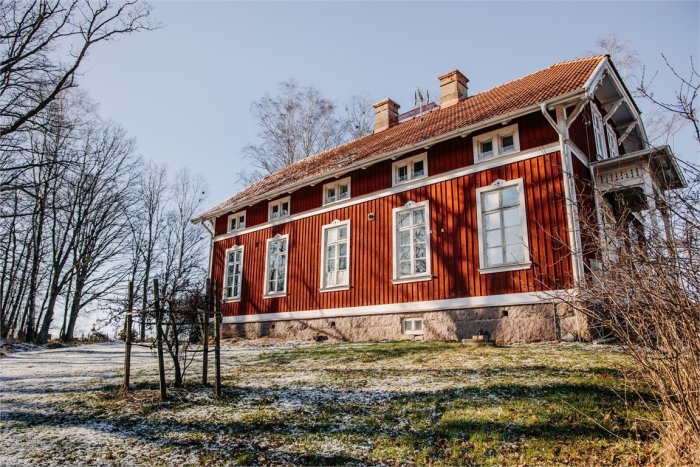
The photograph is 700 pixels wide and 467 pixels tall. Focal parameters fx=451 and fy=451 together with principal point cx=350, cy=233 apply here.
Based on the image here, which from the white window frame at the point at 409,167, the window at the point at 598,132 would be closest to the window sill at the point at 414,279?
the white window frame at the point at 409,167

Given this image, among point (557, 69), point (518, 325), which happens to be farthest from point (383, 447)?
point (557, 69)

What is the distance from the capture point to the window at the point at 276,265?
14938mm

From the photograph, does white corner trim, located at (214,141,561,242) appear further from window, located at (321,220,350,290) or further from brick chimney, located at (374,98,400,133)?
brick chimney, located at (374,98,400,133)

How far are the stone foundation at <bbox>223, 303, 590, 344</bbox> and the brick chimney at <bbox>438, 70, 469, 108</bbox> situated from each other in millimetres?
8158

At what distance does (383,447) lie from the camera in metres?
4.31

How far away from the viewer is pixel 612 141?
1338 centimetres

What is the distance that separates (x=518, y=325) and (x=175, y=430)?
7034mm

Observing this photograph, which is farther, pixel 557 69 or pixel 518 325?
pixel 557 69

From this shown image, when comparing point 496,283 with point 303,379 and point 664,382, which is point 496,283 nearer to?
point 303,379

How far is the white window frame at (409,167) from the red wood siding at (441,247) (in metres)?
0.23

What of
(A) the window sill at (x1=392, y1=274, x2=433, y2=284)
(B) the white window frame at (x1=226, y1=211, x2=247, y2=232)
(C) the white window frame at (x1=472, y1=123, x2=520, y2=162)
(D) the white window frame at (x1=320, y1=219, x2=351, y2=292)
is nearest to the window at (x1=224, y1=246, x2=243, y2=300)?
(B) the white window frame at (x1=226, y1=211, x2=247, y2=232)

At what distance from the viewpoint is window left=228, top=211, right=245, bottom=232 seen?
56.6 ft

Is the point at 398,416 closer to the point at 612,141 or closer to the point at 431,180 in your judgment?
the point at 431,180

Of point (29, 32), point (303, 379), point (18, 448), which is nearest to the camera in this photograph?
point (18, 448)
